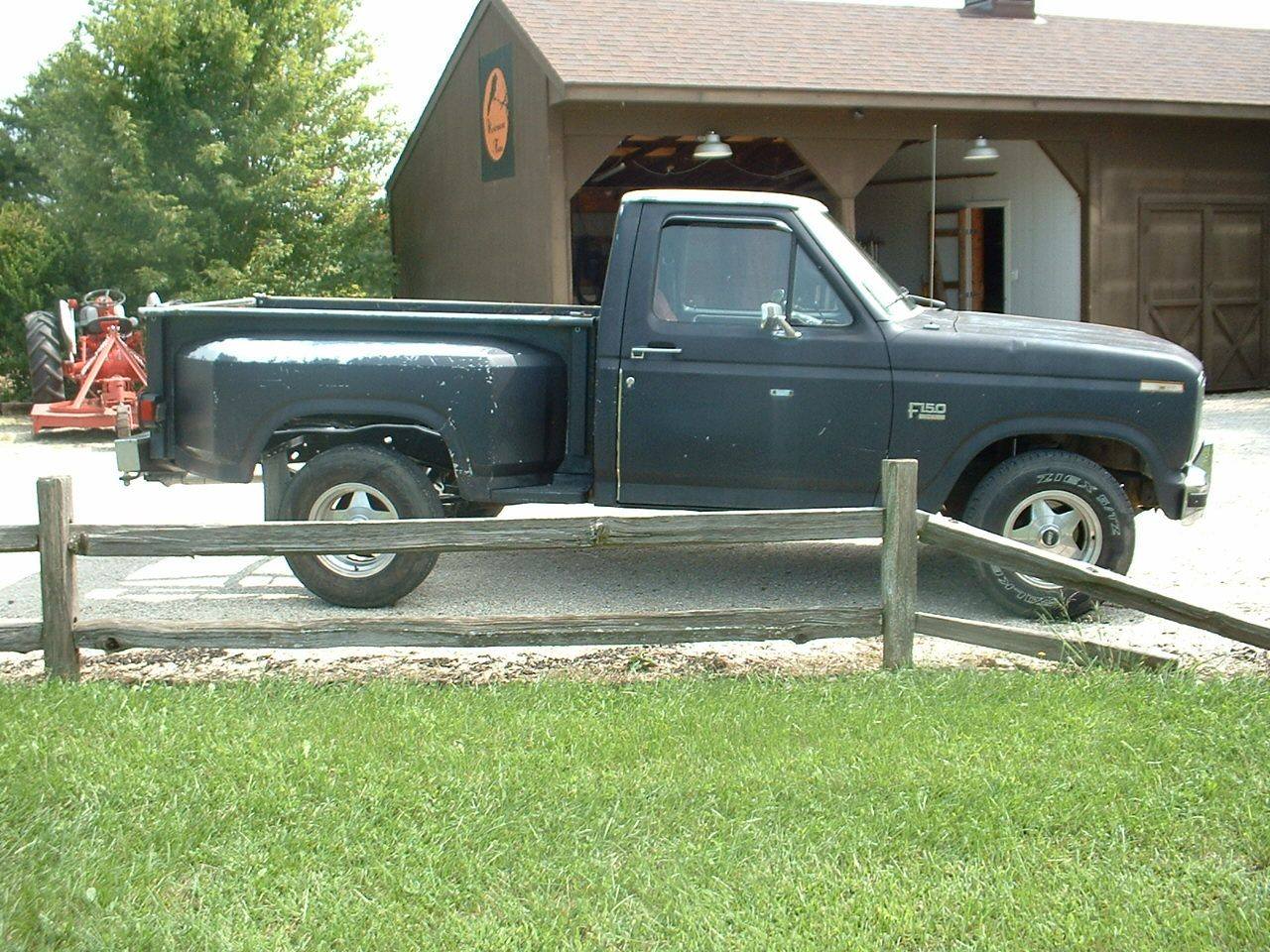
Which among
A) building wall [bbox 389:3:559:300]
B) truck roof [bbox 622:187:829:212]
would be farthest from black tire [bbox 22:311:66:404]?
truck roof [bbox 622:187:829:212]

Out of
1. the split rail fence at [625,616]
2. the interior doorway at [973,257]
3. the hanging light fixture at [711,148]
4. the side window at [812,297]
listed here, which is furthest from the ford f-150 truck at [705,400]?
the interior doorway at [973,257]

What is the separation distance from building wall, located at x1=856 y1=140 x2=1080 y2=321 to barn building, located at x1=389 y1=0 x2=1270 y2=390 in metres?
0.03

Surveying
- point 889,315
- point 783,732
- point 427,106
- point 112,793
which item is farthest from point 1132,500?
point 427,106

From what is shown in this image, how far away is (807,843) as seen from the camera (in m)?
4.30

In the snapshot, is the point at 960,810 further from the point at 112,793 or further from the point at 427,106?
Result: the point at 427,106

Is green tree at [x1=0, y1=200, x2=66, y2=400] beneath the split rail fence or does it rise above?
above

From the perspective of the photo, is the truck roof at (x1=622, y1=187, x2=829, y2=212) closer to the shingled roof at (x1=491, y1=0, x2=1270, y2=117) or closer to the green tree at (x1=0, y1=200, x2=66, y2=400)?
the shingled roof at (x1=491, y1=0, x2=1270, y2=117)

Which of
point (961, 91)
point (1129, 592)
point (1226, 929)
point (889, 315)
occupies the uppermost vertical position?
point (961, 91)

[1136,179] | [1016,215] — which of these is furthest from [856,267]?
[1016,215]

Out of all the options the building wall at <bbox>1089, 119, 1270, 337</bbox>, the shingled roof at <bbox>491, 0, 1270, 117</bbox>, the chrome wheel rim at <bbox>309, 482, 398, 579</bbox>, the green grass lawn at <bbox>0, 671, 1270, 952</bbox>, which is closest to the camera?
the green grass lawn at <bbox>0, 671, 1270, 952</bbox>

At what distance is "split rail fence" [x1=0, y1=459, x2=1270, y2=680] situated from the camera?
229 inches

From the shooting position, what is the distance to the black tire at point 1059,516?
23.0 feet

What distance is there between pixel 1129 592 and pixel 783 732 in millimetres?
1692

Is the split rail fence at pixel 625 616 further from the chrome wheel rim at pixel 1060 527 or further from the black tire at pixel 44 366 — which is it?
the black tire at pixel 44 366
